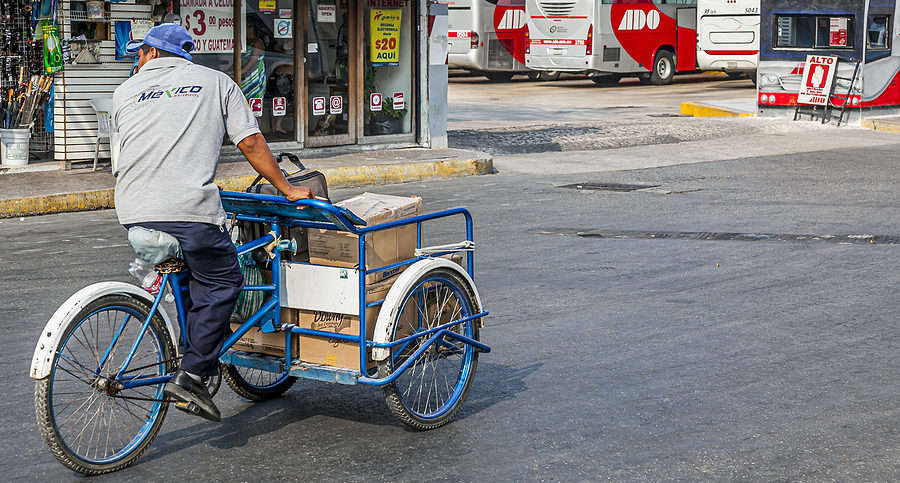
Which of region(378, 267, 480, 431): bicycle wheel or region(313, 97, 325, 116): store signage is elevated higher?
region(313, 97, 325, 116): store signage

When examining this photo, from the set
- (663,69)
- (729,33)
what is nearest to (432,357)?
(729,33)

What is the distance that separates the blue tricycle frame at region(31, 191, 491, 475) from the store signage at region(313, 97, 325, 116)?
10.8m

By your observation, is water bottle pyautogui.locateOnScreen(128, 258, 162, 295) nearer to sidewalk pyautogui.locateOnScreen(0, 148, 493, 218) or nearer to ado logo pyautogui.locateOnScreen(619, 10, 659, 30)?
sidewalk pyautogui.locateOnScreen(0, 148, 493, 218)

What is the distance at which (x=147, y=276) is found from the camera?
495 cm

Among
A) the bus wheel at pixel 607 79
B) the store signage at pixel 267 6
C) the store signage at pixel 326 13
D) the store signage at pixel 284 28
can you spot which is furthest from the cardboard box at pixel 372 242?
the bus wheel at pixel 607 79

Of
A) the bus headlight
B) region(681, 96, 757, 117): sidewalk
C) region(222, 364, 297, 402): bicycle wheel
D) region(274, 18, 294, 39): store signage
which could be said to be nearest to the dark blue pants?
region(222, 364, 297, 402): bicycle wheel

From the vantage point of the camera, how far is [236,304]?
5.04 m

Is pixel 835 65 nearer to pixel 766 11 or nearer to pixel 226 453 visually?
pixel 766 11

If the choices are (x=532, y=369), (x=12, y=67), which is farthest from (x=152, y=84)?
(x=12, y=67)

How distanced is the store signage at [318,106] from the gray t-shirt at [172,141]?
11.4m

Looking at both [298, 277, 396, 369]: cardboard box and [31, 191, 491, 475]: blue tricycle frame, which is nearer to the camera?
[31, 191, 491, 475]: blue tricycle frame

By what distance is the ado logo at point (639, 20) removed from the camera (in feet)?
98.8

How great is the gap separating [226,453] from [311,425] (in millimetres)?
503

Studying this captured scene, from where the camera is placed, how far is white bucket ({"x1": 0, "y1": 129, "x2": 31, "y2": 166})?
14203 mm
